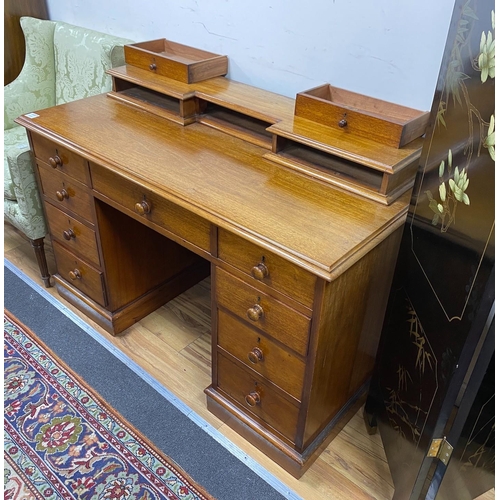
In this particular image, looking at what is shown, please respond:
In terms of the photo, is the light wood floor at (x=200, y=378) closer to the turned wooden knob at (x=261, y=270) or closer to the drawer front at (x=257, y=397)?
the drawer front at (x=257, y=397)

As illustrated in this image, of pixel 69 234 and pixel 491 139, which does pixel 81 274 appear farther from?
pixel 491 139

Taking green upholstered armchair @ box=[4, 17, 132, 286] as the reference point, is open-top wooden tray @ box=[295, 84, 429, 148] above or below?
above

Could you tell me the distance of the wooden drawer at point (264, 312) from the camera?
3.62 feet

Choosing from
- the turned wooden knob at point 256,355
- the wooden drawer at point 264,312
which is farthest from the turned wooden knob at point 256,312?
the turned wooden knob at point 256,355

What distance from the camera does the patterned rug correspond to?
1308mm

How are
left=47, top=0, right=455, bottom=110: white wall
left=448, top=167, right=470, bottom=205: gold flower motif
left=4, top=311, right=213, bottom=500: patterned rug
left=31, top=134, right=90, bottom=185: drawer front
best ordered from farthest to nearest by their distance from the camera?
left=31, top=134, right=90, bottom=185: drawer front → left=4, top=311, right=213, bottom=500: patterned rug → left=47, top=0, right=455, bottom=110: white wall → left=448, top=167, right=470, bottom=205: gold flower motif

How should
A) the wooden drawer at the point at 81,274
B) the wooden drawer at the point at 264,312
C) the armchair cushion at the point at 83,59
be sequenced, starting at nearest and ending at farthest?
1. the wooden drawer at the point at 264,312
2. the wooden drawer at the point at 81,274
3. the armchair cushion at the point at 83,59

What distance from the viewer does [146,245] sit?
1.74m

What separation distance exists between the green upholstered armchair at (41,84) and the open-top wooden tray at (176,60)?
0.55ft

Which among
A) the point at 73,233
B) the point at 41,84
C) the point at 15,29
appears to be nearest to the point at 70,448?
the point at 73,233

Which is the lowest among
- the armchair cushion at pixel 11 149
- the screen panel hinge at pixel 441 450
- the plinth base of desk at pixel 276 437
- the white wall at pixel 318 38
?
the plinth base of desk at pixel 276 437

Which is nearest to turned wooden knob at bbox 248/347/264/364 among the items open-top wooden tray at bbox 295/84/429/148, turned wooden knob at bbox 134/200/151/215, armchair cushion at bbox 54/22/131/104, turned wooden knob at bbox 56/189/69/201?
turned wooden knob at bbox 134/200/151/215

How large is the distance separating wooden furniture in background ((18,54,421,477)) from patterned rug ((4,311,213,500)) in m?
0.23

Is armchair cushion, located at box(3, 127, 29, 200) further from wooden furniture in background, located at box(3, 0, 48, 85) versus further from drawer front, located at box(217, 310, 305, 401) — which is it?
drawer front, located at box(217, 310, 305, 401)
